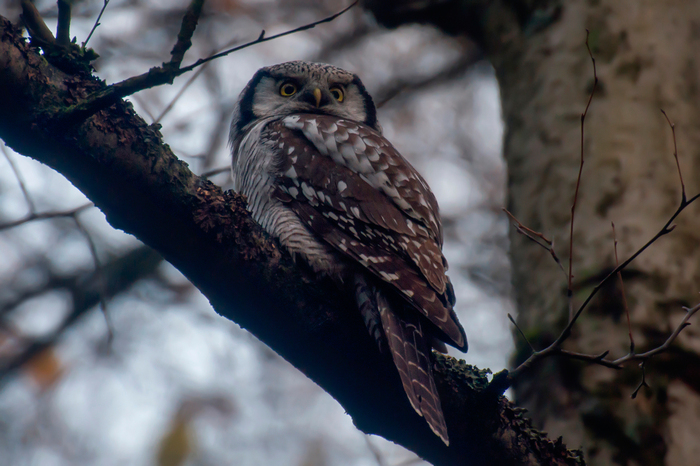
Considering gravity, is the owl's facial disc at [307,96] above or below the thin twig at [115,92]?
above

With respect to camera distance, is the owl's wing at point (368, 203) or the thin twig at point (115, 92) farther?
the owl's wing at point (368, 203)

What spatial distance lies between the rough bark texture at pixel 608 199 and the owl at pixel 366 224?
31.6 inches

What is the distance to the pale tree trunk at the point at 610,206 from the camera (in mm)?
2713

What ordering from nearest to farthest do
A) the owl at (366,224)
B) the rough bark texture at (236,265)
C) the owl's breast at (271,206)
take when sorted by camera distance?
the rough bark texture at (236,265), the owl at (366,224), the owl's breast at (271,206)

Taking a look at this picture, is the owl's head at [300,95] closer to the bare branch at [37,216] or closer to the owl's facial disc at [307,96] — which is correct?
the owl's facial disc at [307,96]

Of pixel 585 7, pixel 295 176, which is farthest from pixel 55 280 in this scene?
pixel 585 7

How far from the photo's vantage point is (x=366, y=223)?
2570mm

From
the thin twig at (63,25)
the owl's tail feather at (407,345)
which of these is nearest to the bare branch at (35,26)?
the thin twig at (63,25)

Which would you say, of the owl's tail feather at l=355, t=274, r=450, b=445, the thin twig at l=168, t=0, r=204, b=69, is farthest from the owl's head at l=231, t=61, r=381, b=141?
the thin twig at l=168, t=0, r=204, b=69

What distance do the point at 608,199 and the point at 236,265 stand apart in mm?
2324

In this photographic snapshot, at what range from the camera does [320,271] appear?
8.09 ft

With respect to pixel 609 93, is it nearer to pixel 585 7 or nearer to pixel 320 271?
pixel 585 7

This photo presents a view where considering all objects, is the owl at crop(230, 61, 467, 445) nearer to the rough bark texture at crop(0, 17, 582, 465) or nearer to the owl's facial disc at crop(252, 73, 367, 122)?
the rough bark texture at crop(0, 17, 582, 465)

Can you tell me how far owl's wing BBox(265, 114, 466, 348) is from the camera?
2.33 meters
